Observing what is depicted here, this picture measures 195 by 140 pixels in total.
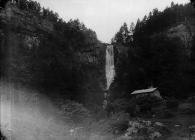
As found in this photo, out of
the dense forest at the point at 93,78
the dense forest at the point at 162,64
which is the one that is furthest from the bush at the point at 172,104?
the dense forest at the point at 162,64

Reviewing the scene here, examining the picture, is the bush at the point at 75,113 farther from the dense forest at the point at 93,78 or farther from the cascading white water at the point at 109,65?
the cascading white water at the point at 109,65

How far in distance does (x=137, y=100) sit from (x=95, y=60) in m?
24.4

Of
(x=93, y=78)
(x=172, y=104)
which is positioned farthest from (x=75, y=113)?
(x=93, y=78)

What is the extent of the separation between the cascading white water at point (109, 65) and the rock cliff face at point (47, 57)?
1.08 meters

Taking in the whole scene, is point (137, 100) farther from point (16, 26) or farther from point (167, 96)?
point (16, 26)

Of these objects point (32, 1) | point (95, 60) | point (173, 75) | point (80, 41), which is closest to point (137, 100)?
point (173, 75)

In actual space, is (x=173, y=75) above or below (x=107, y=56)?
below

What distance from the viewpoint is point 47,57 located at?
5316 centimetres

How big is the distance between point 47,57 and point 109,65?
16683 mm

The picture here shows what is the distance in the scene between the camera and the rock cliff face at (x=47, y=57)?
162 ft

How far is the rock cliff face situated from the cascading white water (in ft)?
3.54

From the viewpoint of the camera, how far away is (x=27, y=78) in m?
48.3

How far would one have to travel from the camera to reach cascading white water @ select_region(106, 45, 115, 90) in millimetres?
61781

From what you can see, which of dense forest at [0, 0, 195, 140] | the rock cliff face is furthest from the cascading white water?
the rock cliff face
